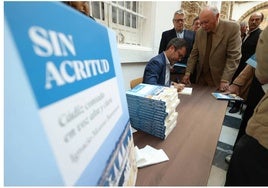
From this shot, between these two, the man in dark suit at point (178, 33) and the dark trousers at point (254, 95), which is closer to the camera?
the dark trousers at point (254, 95)

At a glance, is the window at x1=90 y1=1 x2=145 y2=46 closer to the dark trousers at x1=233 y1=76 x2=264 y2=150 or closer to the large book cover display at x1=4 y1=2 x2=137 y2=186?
the dark trousers at x1=233 y1=76 x2=264 y2=150

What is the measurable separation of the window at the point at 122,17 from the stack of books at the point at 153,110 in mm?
1409

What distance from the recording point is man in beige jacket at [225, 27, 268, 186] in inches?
30.7

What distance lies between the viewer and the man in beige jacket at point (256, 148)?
78 cm

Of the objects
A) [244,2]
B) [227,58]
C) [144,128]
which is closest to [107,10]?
[227,58]

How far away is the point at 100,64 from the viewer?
0.39 metres

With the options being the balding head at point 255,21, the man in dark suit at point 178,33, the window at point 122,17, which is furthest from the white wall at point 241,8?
the window at point 122,17

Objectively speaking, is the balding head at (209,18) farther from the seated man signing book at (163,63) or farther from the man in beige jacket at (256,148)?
the man in beige jacket at (256,148)

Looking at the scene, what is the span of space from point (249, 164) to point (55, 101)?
3.12 feet

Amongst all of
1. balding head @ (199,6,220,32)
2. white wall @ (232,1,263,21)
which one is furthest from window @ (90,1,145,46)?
white wall @ (232,1,263,21)

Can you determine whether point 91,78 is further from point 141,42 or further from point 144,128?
point 141,42

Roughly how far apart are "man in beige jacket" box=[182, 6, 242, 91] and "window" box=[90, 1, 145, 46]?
922mm

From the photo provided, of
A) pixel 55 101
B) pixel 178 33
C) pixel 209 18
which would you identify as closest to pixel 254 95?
pixel 209 18

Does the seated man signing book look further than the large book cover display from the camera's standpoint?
Yes
